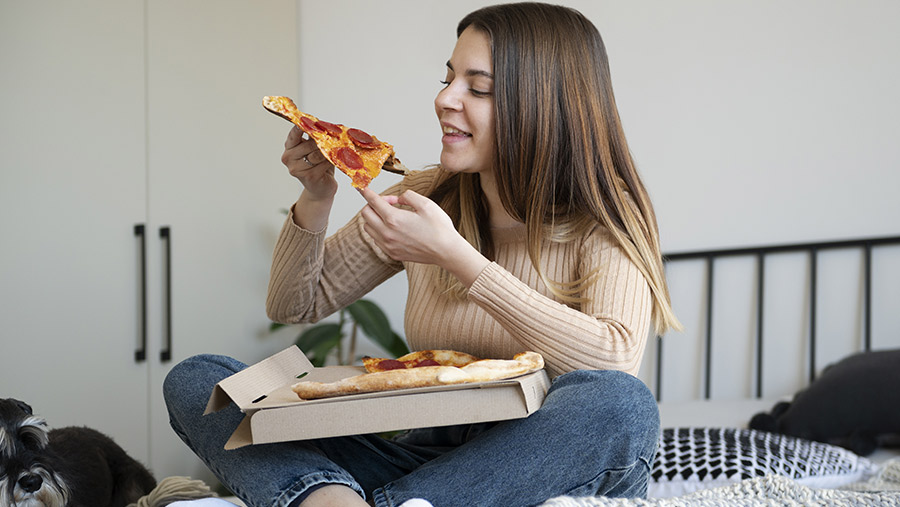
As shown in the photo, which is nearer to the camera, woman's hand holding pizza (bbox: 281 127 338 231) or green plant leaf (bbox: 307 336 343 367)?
woman's hand holding pizza (bbox: 281 127 338 231)

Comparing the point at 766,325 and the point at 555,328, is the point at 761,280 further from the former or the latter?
the point at 555,328

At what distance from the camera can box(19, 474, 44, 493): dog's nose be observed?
41.7 inches

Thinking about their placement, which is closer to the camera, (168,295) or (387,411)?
(387,411)

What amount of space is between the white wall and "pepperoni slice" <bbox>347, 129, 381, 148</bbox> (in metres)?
1.54

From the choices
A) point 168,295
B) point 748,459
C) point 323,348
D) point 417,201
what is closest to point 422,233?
point 417,201

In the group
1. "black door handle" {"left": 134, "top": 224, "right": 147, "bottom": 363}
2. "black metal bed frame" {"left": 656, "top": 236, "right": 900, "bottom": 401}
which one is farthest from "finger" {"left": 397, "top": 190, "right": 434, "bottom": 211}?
"black metal bed frame" {"left": 656, "top": 236, "right": 900, "bottom": 401}

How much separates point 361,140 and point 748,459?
3.59 feet

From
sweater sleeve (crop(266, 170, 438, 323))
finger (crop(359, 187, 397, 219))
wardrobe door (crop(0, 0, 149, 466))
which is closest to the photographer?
finger (crop(359, 187, 397, 219))

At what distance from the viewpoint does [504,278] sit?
1164mm

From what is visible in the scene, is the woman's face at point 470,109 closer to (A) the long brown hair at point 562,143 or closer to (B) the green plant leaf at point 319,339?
(A) the long brown hair at point 562,143

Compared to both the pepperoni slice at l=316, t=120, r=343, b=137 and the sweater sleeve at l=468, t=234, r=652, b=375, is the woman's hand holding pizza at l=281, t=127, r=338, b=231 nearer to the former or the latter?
the pepperoni slice at l=316, t=120, r=343, b=137

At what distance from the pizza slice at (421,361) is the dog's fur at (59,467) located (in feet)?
1.46

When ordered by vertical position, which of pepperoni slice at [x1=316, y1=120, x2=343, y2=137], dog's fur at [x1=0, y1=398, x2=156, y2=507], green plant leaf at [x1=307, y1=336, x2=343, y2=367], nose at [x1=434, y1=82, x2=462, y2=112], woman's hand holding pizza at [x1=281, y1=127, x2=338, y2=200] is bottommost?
green plant leaf at [x1=307, y1=336, x2=343, y2=367]

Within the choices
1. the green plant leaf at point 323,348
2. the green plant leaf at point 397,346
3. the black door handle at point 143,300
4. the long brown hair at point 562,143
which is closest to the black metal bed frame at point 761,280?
the green plant leaf at point 397,346
